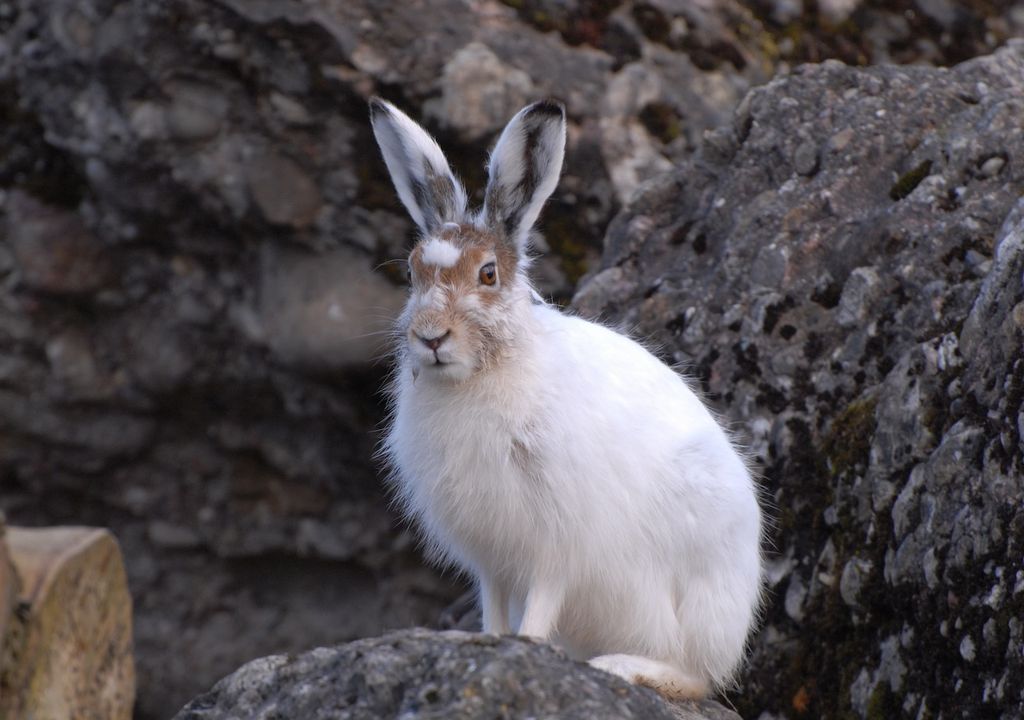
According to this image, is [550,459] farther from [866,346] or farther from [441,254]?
[866,346]

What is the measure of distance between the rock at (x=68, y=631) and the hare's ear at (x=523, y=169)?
1.91 meters

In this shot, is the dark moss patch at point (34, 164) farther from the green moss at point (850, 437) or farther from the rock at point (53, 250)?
the green moss at point (850, 437)

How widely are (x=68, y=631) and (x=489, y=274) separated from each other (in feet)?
6.48

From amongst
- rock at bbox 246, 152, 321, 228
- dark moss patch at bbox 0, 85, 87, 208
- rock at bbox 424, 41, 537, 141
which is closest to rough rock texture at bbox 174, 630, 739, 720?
rock at bbox 424, 41, 537, 141

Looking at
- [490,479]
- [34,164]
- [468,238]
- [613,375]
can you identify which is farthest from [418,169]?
[34,164]

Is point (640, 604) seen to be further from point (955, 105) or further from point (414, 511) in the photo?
point (955, 105)

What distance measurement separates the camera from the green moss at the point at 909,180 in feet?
15.8

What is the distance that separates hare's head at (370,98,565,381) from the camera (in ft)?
12.6

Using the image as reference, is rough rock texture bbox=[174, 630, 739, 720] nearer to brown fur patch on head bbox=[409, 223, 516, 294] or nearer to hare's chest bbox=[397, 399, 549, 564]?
hare's chest bbox=[397, 399, 549, 564]

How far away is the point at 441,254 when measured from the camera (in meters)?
3.94

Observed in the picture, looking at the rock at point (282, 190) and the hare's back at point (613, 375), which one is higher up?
the hare's back at point (613, 375)

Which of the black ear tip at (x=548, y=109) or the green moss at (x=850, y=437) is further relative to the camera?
the green moss at (x=850, y=437)

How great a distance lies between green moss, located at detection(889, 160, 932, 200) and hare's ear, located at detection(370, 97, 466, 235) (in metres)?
1.67

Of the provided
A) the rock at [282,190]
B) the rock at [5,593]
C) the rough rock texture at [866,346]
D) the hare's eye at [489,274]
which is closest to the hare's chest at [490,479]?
the hare's eye at [489,274]
